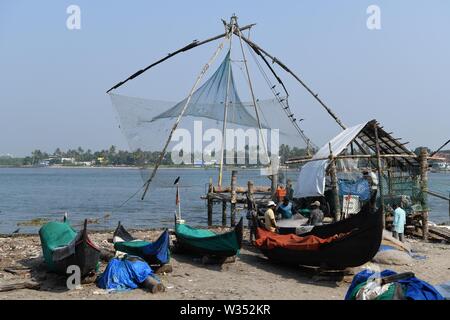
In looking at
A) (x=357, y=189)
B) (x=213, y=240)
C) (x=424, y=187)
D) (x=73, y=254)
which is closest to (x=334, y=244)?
(x=213, y=240)

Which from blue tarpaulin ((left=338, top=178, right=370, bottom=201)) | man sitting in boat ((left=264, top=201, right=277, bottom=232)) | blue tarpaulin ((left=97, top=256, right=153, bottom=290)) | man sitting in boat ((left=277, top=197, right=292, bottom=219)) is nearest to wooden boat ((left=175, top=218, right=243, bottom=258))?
man sitting in boat ((left=264, top=201, right=277, bottom=232))

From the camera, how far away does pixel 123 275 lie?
27.7 feet

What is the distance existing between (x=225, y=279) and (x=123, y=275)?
193cm

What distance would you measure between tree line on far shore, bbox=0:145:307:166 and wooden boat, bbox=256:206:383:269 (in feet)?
12.6

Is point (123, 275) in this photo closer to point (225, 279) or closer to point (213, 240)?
point (225, 279)

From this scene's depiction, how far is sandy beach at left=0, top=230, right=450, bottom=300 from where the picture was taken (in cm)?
809

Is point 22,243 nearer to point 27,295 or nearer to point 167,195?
point 27,295

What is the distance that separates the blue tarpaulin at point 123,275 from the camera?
831 centimetres

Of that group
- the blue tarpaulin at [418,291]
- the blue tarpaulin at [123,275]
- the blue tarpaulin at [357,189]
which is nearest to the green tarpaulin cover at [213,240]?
the blue tarpaulin at [123,275]

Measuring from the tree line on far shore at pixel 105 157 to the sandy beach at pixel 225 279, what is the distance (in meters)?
2.90

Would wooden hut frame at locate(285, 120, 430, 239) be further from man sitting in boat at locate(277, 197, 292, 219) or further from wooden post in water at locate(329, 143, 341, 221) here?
man sitting in boat at locate(277, 197, 292, 219)
